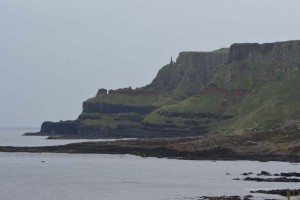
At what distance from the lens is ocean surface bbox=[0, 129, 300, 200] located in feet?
285

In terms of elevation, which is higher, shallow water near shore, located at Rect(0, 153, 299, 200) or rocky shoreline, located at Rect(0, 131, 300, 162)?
rocky shoreline, located at Rect(0, 131, 300, 162)

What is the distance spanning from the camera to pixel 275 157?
150750 mm

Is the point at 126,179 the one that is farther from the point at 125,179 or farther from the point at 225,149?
the point at 225,149

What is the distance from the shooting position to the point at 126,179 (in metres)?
112

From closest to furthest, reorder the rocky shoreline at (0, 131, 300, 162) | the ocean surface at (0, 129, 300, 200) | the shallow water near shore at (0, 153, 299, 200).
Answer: the ocean surface at (0, 129, 300, 200) < the shallow water near shore at (0, 153, 299, 200) < the rocky shoreline at (0, 131, 300, 162)

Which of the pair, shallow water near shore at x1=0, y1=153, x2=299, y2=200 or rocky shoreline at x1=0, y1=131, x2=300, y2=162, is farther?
rocky shoreline at x1=0, y1=131, x2=300, y2=162

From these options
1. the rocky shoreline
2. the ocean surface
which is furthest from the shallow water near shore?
the rocky shoreline

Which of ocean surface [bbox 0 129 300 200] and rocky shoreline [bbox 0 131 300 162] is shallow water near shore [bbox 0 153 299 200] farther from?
rocky shoreline [bbox 0 131 300 162]

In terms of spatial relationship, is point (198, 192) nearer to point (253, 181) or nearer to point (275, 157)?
point (253, 181)

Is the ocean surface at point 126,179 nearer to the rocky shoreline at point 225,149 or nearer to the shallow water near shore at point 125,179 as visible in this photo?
the shallow water near shore at point 125,179

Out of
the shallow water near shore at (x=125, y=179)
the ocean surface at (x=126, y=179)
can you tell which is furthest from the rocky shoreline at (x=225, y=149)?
A: the shallow water near shore at (x=125, y=179)

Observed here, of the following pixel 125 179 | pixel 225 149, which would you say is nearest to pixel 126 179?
pixel 125 179

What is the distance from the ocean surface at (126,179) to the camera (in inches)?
3420

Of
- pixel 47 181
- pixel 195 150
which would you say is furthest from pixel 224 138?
pixel 47 181
